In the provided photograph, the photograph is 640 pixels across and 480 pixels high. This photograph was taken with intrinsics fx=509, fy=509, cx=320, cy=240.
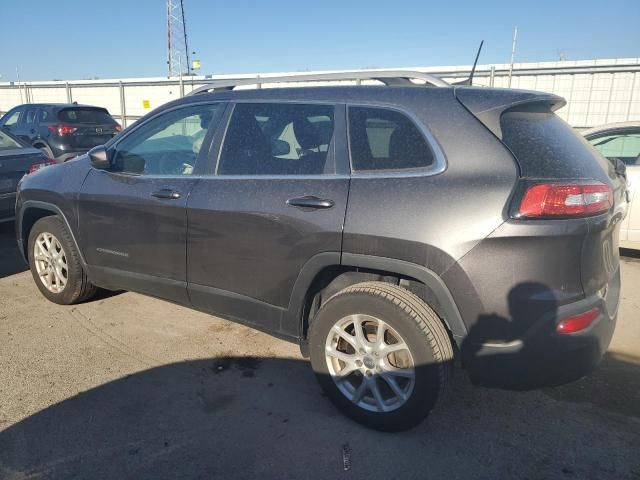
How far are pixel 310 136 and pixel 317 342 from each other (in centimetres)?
115

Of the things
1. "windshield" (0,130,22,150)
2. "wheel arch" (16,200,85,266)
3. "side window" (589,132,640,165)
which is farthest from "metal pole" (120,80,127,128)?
"side window" (589,132,640,165)

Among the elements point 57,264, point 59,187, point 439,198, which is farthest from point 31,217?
point 439,198

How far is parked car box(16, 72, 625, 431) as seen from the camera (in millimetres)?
2236

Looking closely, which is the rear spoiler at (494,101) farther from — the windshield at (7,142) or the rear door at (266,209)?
the windshield at (7,142)

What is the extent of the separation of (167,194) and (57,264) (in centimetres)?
158

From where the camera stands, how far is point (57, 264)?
416 cm

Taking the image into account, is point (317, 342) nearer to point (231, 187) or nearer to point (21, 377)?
point (231, 187)

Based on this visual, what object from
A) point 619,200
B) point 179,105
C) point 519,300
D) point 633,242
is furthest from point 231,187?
point 633,242

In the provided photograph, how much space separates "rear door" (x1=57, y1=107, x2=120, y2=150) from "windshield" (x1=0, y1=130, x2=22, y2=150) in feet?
15.7

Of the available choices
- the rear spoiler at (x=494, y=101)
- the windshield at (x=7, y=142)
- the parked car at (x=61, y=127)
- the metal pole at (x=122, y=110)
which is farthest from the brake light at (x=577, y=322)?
the metal pole at (x=122, y=110)

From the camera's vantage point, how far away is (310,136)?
9.48 feet

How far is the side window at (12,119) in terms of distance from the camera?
12.2 m

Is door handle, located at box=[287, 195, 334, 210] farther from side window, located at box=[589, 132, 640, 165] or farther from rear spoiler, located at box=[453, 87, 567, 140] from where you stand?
side window, located at box=[589, 132, 640, 165]

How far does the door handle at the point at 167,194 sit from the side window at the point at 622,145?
4.70 metres
